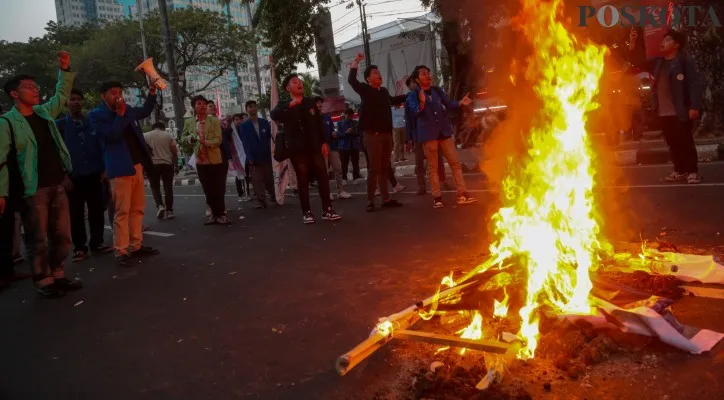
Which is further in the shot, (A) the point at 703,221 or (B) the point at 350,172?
(B) the point at 350,172

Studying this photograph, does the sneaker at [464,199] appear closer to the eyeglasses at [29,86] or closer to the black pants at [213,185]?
the black pants at [213,185]

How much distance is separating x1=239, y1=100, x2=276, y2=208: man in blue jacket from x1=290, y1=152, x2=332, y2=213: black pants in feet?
9.14

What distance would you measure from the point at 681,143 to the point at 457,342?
264 inches

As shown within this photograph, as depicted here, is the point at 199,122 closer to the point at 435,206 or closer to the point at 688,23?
the point at 435,206

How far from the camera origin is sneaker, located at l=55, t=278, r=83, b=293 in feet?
18.5

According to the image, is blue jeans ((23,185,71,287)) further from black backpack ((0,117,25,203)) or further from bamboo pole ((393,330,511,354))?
bamboo pole ((393,330,511,354))

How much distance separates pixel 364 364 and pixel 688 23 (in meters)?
13.0

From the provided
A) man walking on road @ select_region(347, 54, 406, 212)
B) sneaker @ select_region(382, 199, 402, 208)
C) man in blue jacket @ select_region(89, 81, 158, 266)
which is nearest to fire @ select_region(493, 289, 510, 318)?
man in blue jacket @ select_region(89, 81, 158, 266)

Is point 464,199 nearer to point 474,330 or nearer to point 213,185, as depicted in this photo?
point 213,185

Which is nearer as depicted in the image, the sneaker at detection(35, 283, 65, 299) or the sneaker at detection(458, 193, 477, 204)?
the sneaker at detection(35, 283, 65, 299)

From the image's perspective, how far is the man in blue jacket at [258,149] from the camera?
10.8 metres

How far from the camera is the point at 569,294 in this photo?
11.3 ft

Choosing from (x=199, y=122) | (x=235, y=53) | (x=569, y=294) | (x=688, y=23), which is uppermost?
(x=235, y=53)

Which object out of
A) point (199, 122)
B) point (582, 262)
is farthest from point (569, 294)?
point (199, 122)
